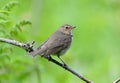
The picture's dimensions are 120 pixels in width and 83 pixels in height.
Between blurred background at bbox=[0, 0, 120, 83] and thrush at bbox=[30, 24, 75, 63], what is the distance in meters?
0.25

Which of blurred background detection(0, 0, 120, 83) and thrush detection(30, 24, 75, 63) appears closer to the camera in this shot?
thrush detection(30, 24, 75, 63)

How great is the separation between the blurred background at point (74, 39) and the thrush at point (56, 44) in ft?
0.81

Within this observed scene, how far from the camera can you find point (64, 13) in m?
13.4

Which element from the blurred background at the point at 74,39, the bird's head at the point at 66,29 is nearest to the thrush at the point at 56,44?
the bird's head at the point at 66,29

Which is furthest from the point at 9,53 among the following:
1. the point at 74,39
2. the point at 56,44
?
the point at 74,39

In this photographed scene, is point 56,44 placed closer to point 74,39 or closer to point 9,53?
point 9,53

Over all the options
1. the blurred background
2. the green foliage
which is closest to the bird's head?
the blurred background

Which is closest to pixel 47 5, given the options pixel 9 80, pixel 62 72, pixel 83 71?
pixel 83 71

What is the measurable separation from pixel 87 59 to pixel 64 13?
81.3 inches

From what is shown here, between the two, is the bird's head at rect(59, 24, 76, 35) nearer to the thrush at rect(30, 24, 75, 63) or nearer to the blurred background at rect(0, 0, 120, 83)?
the thrush at rect(30, 24, 75, 63)

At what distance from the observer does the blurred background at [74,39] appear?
28.0 ft

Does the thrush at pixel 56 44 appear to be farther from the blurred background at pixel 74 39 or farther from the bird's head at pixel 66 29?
the blurred background at pixel 74 39

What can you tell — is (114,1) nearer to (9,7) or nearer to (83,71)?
(83,71)

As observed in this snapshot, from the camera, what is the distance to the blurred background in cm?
854
